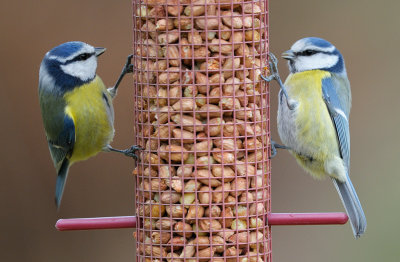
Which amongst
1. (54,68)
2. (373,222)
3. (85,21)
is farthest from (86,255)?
(54,68)

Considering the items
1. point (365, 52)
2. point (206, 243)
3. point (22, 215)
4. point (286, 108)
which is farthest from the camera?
point (365, 52)

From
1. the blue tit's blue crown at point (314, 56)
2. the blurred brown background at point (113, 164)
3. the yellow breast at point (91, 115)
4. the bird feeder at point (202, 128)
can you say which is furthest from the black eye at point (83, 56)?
the blurred brown background at point (113, 164)

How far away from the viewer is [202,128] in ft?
13.4

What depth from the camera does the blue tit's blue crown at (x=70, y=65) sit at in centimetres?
480

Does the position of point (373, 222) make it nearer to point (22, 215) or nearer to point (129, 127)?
point (129, 127)

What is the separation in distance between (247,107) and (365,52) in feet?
15.5

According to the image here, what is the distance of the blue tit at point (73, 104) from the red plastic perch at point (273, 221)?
34.8 inches

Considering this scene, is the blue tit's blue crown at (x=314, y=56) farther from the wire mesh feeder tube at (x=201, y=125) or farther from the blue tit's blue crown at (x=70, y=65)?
the blue tit's blue crown at (x=70, y=65)

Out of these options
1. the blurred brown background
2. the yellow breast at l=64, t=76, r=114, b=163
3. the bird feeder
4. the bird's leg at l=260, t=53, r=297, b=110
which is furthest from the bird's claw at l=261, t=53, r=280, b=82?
the blurred brown background

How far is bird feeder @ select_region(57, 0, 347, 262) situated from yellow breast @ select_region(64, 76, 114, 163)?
2.89 feet

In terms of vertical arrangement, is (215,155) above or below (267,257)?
above

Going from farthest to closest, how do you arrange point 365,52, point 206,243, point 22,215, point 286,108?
1. point 365,52
2. point 22,215
3. point 286,108
4. point 206,243

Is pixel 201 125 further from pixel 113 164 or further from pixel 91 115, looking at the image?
pixel 113 164

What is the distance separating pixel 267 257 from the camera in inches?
169
